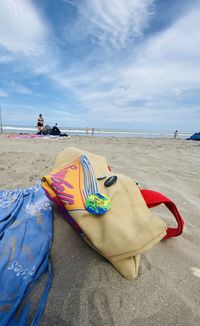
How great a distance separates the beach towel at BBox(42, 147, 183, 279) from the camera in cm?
112

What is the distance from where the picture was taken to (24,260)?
1223mm

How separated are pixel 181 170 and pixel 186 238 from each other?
8.13ft

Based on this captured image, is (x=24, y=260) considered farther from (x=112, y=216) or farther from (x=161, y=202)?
(x=161, y=202)

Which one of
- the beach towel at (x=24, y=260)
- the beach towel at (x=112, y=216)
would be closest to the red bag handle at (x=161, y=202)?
the beach towel at (x=112, y=216)

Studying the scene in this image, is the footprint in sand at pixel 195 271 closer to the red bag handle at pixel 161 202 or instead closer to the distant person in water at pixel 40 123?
the red bag handle at pixel 161 202

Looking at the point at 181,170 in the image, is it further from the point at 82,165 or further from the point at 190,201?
the point at 82,165

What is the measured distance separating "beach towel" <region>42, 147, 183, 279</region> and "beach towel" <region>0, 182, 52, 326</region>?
27 centimetres

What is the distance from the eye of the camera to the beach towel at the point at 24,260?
992 millimetres

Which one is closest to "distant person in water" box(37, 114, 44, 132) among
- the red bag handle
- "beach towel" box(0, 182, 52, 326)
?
"beach towel" box(0, 182, 52, 326)

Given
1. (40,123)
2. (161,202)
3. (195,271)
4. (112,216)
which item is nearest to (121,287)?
(112,216)

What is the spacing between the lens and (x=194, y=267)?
4.25 feet

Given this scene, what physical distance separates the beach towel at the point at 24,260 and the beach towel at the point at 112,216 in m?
0.27

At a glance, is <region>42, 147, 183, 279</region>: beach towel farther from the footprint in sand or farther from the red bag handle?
the footprint in sand

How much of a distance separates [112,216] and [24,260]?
61cm
